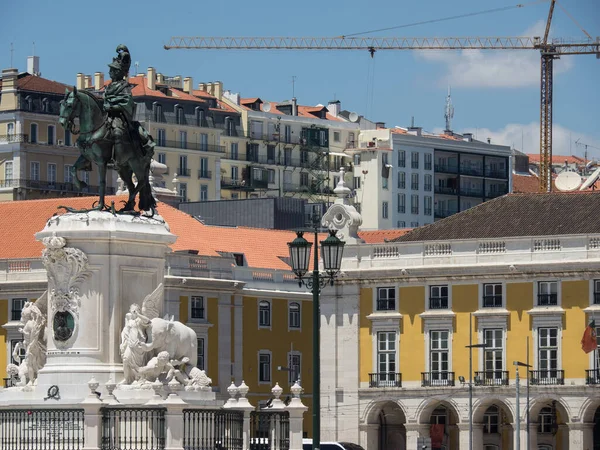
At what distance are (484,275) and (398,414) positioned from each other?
8.42m

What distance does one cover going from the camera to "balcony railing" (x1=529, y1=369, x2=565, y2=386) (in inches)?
3812

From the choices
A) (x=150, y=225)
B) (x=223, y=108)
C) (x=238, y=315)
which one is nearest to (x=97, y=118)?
(x=150, y=225)

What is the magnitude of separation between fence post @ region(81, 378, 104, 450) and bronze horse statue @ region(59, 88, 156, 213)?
437cm

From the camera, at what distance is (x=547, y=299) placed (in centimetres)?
9731

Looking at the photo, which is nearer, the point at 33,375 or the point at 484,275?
the point at 33,375

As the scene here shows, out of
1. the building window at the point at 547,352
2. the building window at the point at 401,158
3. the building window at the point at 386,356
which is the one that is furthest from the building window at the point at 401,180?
the building window at the point at 547,352

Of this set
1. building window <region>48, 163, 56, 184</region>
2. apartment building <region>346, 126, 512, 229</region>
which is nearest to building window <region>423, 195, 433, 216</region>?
apartment building <region>346, 126, 512, 229</region>

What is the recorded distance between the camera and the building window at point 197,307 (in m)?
103

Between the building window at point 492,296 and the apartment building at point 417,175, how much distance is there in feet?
219

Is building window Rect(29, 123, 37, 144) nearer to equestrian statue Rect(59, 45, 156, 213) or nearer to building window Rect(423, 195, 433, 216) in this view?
building window Rect(423, 195, 433, 216)

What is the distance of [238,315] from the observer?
106 metres

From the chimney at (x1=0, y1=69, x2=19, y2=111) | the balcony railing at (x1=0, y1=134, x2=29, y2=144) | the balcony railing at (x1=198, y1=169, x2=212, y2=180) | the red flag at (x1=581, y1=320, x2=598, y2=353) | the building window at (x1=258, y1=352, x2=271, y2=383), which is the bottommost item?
the building window at (x1=258, y1=352, x2=271, y2=383)

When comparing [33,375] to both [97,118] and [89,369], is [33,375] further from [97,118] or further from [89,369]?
[97,118]

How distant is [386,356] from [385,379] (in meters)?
0.93
